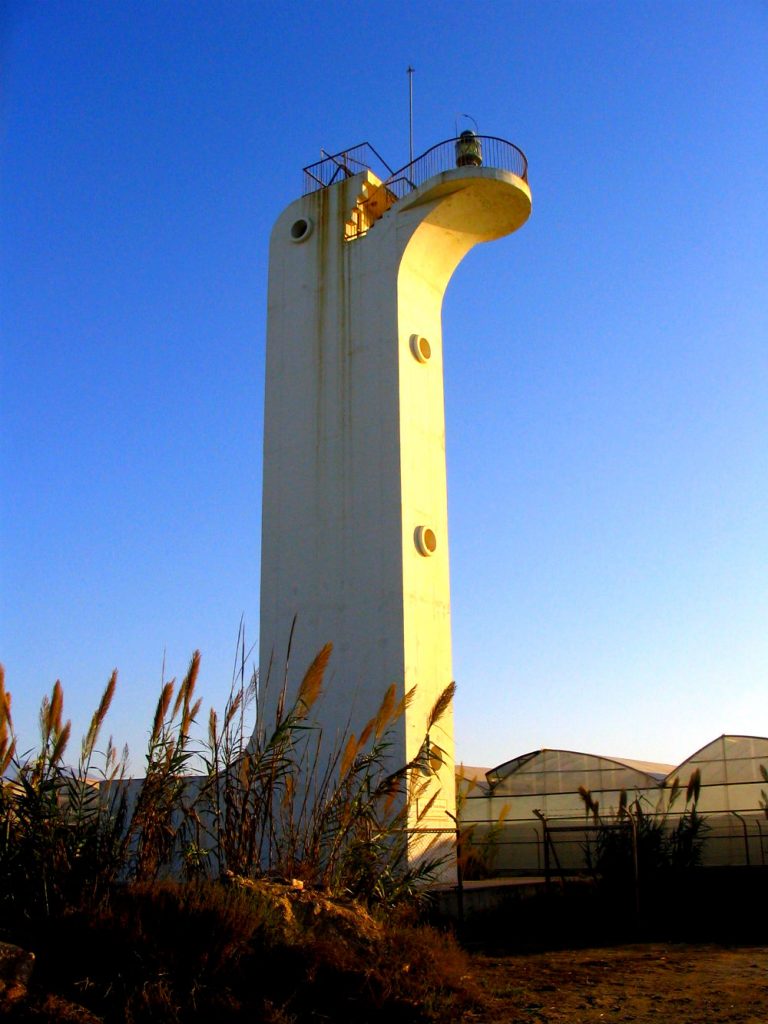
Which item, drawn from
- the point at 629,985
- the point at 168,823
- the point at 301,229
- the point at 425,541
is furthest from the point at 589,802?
the point at 301,229

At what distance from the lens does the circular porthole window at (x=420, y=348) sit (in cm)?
1557

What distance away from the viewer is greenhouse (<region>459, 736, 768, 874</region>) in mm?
14492

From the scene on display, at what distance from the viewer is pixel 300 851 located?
890 centimetres

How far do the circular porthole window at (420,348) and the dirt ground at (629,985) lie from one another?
9077mm

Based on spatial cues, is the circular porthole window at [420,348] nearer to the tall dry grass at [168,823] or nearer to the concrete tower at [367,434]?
the concrete tower at [367,434]

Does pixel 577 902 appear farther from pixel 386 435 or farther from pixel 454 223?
pixel 454 223

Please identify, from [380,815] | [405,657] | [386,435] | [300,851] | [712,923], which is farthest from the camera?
[386,435]

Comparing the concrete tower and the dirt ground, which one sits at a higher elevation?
the concrete tower

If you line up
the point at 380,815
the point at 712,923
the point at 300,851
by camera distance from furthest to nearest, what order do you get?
the point at 380,815 → the point at 712,923 → the point at 300,851

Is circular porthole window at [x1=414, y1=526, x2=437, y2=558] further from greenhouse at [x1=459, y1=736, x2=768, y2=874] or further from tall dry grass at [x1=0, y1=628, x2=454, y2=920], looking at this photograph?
tall dry grass at [x1=0, y1=628, x2=454, y2=920]

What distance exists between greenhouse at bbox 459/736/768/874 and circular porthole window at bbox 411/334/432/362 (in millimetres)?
6421

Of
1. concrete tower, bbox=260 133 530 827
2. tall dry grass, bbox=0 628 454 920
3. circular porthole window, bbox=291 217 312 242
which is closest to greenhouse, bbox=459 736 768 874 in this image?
concrete tower, bbox=260 133 530 827

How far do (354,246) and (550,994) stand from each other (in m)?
12.1

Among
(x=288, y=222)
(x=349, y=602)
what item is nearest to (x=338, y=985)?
(x=349, y=602)
